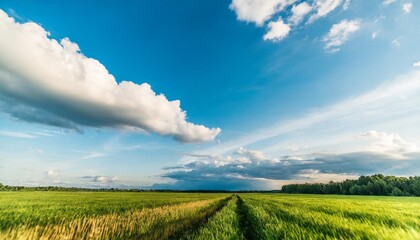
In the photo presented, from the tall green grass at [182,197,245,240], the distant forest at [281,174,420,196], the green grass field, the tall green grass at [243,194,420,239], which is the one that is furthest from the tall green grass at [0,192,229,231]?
the distant forest at [281,174,420,196]

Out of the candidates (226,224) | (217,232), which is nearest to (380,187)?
(226,224)

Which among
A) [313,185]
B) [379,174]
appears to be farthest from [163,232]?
[313,185]

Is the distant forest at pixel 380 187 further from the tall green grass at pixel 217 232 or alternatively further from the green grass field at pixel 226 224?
the tall green grass at pixel 217 232

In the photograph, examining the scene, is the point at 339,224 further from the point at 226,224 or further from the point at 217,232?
the point at 226,224

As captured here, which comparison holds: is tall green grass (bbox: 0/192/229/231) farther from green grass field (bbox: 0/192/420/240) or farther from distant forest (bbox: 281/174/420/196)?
distant forest (bbox: 281/174/420/196)

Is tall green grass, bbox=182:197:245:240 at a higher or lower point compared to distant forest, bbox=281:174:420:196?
lower

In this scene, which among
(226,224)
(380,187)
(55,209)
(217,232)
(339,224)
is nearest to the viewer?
(339,224)

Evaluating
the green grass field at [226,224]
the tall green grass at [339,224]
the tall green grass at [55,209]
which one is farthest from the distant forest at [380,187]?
the tall green grass at [339,224]

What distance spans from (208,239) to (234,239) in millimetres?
803

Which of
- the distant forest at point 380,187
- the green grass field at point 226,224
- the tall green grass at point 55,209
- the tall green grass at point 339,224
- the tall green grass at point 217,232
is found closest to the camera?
the tall green grass at point 339,224

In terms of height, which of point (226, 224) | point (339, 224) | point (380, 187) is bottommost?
point (226, 224)

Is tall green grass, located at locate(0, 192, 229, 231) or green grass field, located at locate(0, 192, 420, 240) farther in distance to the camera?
tall green grass, located at locate(0, 192, 229, 231)

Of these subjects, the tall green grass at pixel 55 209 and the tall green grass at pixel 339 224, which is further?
the tall green grass at pixel 55 209

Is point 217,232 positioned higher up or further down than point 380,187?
further down
